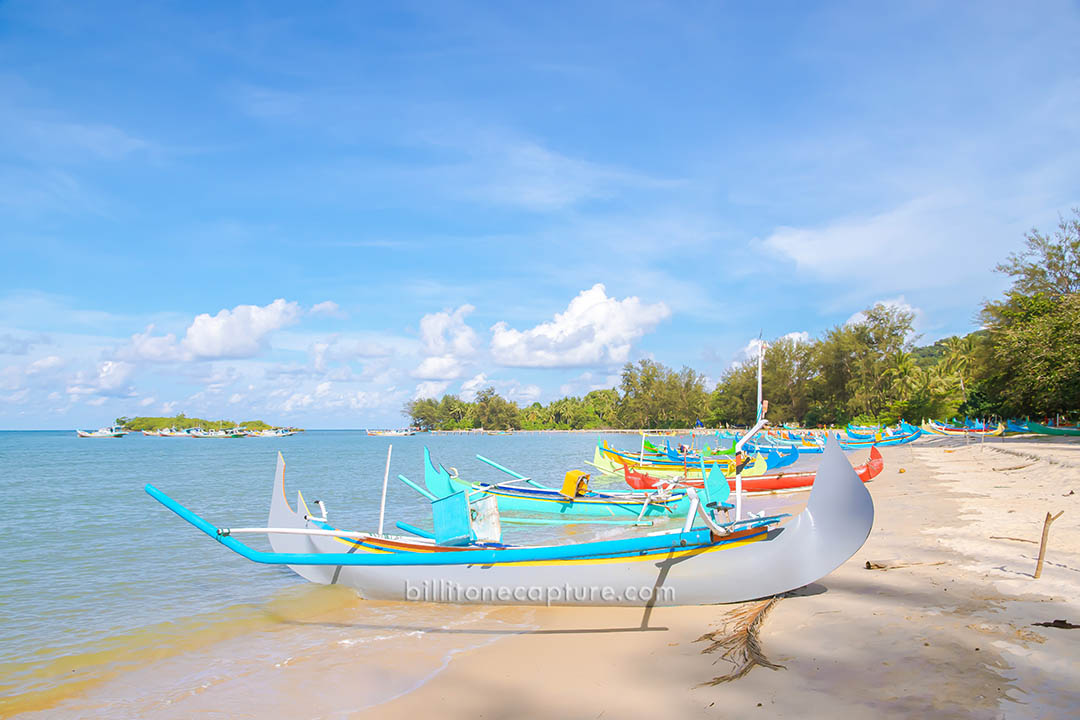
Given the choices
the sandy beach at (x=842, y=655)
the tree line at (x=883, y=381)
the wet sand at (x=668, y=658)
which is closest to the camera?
the sandy beach at (x=842, y=655)

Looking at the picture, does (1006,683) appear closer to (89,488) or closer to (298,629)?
(298,629)

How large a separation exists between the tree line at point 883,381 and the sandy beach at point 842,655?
990 inches

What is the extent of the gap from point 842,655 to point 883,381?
2582 inches

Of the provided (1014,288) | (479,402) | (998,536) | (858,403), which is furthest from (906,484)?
(479,402)

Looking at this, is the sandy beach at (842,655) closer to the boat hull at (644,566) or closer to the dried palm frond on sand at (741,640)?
the dried palm frond on sand at (741,640)

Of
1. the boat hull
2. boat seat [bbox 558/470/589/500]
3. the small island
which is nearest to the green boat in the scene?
boat seat [bbox 558/470/589/500]

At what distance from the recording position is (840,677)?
4.77 m

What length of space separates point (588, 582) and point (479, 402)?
135 meters

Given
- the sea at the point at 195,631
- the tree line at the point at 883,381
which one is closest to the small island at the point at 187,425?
the tree line at the point at 883,381

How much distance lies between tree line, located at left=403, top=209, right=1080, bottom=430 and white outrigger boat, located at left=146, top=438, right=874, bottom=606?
88.4 feet

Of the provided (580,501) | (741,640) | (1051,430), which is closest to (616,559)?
(741,640)

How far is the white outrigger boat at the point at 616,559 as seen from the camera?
19.7 ft

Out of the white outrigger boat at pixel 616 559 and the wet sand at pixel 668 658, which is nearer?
the wet sand at pixel 668 658

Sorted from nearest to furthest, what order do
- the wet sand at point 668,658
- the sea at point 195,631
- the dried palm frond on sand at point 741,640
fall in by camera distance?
the wet sand at point 668,658
the dried palm frond on sand at point 741,640
the sea at point 195,631
